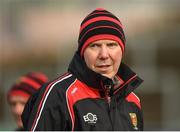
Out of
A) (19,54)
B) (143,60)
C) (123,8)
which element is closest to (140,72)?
(143,60)

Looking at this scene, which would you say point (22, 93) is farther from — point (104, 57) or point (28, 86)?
point (104, 57)

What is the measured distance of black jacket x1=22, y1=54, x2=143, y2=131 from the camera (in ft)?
12.7

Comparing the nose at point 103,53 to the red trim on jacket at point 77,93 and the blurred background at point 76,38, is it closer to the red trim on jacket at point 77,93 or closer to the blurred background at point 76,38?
the red trim on jacket at point 77,93

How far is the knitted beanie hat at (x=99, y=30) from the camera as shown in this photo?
13.5 feet

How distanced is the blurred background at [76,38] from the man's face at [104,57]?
795 centimetres

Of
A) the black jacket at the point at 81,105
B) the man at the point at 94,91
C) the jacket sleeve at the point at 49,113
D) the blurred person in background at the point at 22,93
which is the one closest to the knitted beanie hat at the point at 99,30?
the man at the point at 94,91

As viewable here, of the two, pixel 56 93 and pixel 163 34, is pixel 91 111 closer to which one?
pixel 56 93

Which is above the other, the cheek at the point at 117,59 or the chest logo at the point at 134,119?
the cheek at the point at 117,59

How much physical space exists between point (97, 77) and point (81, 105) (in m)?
0.21

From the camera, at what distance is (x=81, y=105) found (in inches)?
155

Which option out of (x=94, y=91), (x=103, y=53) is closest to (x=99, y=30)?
(x=103, y=53)

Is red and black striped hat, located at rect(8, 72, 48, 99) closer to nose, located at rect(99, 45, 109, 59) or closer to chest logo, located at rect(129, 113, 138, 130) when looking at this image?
chest logo, located at rect(129, 113, 138, 130)

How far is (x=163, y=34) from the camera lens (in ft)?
42.1

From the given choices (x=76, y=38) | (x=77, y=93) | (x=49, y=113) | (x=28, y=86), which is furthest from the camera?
(x=76, y=38)
